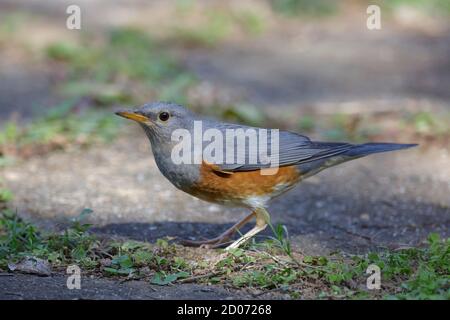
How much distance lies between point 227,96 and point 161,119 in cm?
440

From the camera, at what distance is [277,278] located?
498cm

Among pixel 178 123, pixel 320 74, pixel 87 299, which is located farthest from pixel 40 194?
pixel 320 74

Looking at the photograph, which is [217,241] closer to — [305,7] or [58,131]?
→ [58,131]

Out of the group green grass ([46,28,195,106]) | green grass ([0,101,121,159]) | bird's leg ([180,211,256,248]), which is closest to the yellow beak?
bird's leg ([180,211,256,248])

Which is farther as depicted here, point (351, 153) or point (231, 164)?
point (351, 153)

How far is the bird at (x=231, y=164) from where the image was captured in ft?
18.4

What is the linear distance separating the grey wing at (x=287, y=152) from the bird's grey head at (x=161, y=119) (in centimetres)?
51

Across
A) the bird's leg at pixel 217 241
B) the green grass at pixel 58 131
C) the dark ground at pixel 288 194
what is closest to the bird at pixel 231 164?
the bird's leg at pixel 217 241

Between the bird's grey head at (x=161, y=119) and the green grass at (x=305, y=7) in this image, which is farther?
the green grass at (x=305, y=7)

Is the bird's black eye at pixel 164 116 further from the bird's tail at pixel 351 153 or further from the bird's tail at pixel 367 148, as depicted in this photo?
the bird's tail at pixel 367 148

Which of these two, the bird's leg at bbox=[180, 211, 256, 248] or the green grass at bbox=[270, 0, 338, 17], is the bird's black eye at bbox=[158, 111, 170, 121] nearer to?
the bird's leg at bbox=[180, 211, 256, 248]

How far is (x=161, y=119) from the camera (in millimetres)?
5691

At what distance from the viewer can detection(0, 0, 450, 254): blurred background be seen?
694 centimetres

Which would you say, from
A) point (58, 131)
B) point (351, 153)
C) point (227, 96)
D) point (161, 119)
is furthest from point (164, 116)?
point (227, 96)
